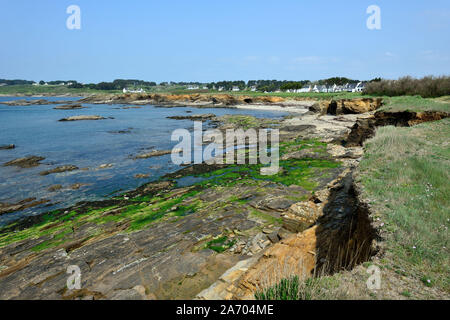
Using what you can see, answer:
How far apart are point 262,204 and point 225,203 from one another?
1.84 meters

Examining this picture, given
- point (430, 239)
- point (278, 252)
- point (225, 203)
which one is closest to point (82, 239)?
point (225, 203)

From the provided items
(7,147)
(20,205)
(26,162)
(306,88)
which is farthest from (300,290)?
(306,88)

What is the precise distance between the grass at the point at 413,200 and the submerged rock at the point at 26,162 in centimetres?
2588

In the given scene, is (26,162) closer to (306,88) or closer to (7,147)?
(7,147)

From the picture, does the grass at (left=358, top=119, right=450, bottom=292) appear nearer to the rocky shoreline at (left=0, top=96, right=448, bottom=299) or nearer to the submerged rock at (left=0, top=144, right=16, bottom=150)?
the rocky shoreline at (left=0, top=96, right=448, bottom=299)

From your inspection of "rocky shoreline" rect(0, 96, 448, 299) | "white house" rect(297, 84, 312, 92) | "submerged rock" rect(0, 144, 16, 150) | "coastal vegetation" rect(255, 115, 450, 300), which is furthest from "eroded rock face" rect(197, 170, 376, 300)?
"white house" rect(297, 84, 312, 92)

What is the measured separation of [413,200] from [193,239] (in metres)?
→ 6.97

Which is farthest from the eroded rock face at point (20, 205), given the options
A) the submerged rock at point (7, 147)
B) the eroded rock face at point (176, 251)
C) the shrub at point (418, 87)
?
the shrub at point (418, 87)

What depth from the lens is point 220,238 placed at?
874 cm

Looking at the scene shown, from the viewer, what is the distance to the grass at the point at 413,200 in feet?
14.4

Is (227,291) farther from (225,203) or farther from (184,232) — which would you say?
(225,203)

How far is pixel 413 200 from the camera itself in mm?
6309

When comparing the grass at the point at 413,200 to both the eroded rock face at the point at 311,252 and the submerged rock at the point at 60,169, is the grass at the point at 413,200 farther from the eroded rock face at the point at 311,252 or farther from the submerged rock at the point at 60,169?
the submerged rock at the point at 60,169

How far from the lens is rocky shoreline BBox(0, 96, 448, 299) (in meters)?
6.34
